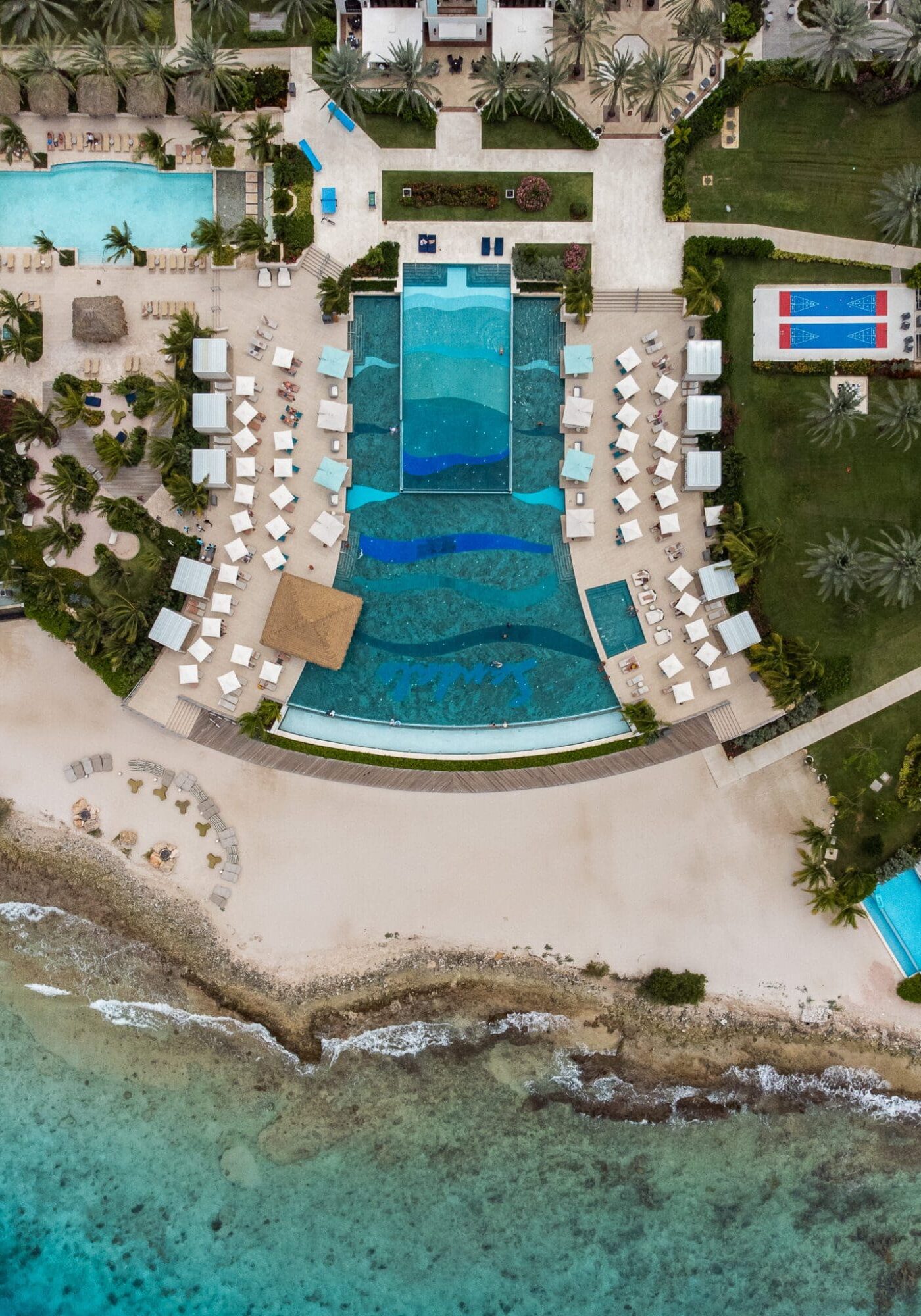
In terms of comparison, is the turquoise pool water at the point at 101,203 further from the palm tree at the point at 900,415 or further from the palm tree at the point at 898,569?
the palm tree at the point at 898,569

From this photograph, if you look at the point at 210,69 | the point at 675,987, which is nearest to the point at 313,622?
the point at 675,987

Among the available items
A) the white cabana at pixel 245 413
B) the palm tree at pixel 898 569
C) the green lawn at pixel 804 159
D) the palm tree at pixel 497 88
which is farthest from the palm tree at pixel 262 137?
the palm tree at pixel 898 569

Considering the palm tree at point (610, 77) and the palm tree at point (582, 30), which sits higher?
the palm tree at point (582, 30)

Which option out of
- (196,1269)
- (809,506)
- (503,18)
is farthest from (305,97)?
(196,1269)

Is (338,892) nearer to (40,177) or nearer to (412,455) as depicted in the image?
(412,455)

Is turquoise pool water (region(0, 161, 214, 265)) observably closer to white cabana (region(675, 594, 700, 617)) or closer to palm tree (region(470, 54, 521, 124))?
palm tree (region(470, 54, 521, 124))

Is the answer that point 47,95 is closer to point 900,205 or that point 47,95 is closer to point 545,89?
point 545,89

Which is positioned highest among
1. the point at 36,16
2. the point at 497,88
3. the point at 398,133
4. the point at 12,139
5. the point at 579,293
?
the point at 36,16
